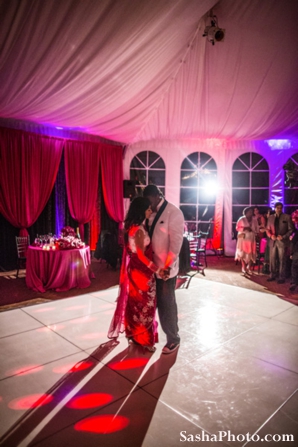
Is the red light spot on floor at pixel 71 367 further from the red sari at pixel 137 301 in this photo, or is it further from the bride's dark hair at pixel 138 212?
the bride's dark hair at pixel 138 212

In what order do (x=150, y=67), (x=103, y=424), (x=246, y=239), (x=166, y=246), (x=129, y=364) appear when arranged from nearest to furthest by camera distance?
(x=103, y=424)
(x=129, y=364)
(x=166, y=246)
(x=150, y=67)
(x=246, y=239)

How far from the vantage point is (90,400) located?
2182 millimetres

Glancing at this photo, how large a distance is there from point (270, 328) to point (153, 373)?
171 centimetres

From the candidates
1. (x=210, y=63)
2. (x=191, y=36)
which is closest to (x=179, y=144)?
(x=210, y=63)

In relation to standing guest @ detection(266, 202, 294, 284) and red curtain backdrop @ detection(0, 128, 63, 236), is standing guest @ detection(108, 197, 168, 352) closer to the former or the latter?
standing guest @ detection(266, 202, 294, 284)

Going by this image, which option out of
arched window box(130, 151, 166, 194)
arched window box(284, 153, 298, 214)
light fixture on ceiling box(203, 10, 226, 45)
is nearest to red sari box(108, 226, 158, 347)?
light fixture on ceiling box(203, 10, 226, 45)

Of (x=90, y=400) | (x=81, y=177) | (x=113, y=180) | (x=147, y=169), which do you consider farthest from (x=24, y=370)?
(x=147, y=169)

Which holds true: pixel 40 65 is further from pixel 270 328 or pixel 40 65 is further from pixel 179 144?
pixel 179 144

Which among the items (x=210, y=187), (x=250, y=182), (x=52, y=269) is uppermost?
(x=250, y=182)

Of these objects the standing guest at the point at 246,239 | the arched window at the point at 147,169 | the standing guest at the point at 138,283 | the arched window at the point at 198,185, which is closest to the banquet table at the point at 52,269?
the standing guest at the point at 138,283

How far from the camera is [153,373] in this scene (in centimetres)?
254

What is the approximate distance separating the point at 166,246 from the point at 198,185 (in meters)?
7.01

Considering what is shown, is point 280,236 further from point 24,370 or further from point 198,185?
point 24,370

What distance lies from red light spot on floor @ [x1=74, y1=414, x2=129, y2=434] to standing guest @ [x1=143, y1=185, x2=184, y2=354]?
974mm
